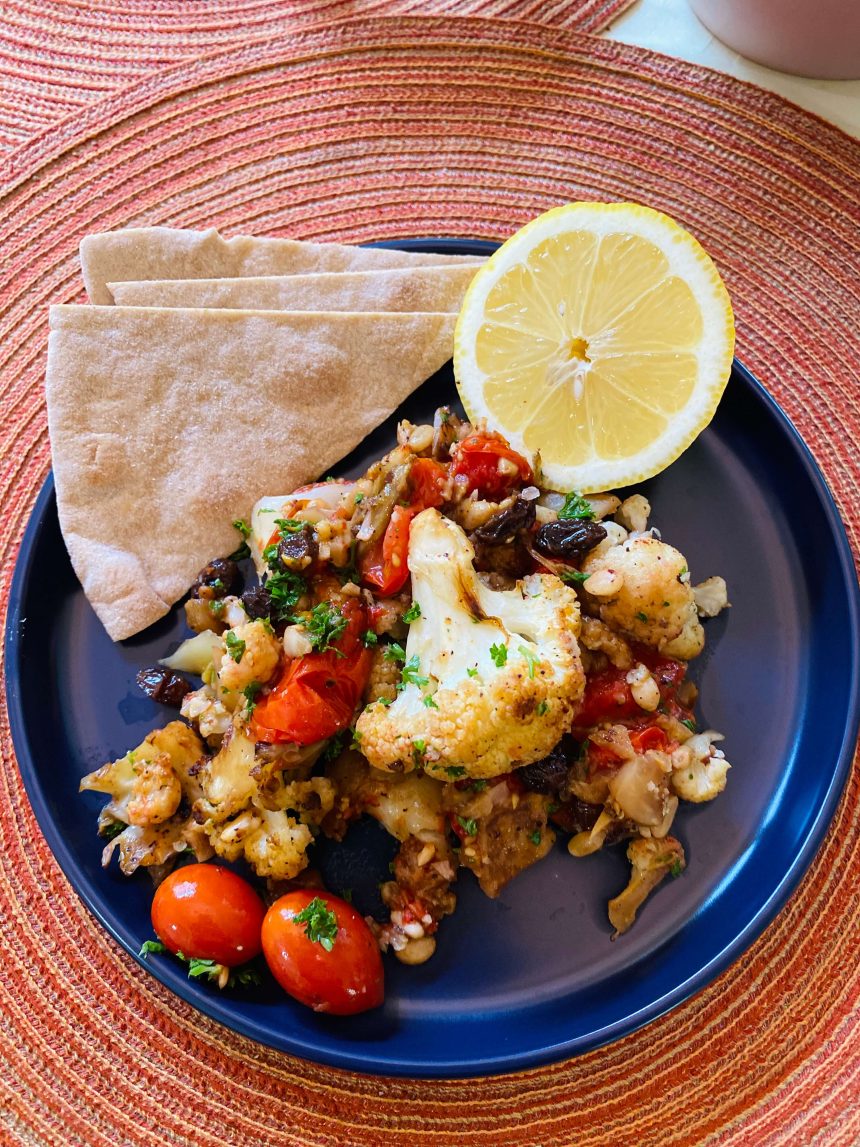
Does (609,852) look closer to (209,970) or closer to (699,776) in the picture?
(699,776)

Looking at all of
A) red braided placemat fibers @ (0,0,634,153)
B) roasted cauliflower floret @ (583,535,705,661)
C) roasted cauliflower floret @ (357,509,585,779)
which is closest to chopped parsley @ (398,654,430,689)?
roasted cauliflower floret @ (357,509,585,779)

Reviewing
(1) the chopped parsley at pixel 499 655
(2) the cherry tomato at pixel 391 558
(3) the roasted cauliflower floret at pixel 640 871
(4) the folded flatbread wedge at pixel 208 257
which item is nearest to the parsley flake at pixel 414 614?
(2) the cherry tomato at pixel 391 558

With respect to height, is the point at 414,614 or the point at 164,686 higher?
the point at 414,614

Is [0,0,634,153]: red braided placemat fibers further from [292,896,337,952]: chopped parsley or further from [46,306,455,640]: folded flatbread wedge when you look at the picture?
[292,896,337,952]: chopped parsley

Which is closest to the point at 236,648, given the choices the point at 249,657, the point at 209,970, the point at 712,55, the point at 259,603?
the point at 249,657

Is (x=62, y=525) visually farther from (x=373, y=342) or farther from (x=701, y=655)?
(x=701, y=655)

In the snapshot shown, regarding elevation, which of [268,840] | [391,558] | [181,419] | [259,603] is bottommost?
[268,840]
